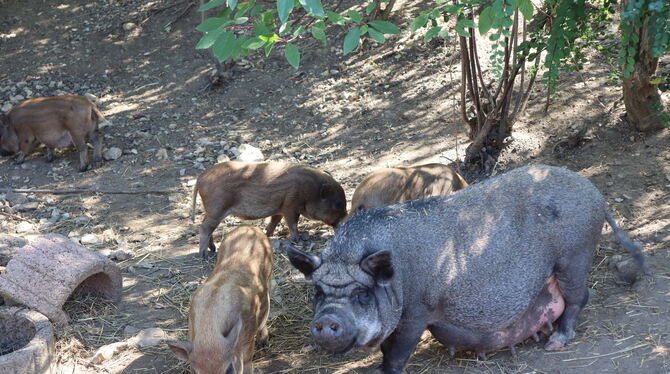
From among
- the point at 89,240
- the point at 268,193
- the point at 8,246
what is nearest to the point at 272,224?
the point at 268,193

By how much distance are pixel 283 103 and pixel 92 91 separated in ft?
11.2

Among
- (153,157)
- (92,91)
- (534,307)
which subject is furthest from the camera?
(92,91)

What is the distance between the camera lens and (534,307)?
5730 millimetres

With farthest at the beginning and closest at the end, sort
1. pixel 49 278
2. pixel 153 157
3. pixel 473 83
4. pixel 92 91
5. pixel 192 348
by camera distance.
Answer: pixel 92 91
pixel 153 157
pixel 473 83
pixel 49 278
pixel 192 348

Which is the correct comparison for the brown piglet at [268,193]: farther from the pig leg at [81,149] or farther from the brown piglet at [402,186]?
the pig leg at [81,149]

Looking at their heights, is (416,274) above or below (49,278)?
above

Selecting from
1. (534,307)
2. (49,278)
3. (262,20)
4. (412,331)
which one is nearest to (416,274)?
(412,331)

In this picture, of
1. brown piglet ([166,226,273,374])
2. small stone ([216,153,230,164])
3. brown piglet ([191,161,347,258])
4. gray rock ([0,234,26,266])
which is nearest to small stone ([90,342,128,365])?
brown piglet ([166,226,273,374])

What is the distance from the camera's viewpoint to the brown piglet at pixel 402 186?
24.3 feet

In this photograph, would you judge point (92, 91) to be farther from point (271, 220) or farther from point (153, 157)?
point (271, 220)

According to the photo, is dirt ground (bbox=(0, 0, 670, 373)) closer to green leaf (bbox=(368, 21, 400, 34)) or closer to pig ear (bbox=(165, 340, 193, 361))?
pig ear (bbox=(165, 340, 193, 361))

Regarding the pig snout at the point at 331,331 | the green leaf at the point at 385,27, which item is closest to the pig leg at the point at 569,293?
the pig snout at the point at 331,331

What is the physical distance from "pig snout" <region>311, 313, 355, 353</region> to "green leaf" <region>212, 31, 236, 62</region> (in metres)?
1.74

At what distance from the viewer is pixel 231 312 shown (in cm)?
524
